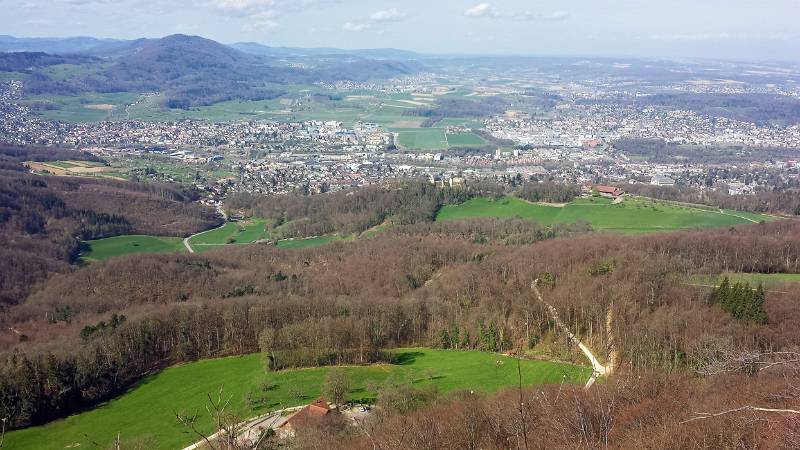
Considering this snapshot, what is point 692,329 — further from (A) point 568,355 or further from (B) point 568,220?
(B) point 568,220

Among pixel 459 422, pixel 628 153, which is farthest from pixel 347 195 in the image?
pixel 628 153

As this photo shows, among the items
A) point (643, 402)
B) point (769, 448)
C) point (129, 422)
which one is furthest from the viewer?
point (129, 422)

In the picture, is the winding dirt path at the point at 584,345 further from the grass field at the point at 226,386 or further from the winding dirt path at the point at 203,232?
the winding dirt path at the point at 203,232

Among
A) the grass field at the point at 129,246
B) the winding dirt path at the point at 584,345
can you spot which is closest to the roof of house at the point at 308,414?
the winding dirt path at the point at 584,345

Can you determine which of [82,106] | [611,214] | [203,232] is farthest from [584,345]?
[82,106]

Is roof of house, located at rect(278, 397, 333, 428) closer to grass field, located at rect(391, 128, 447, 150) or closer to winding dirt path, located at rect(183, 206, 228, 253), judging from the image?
winding dirt path, located at rect(183, 206, 228, 253)
